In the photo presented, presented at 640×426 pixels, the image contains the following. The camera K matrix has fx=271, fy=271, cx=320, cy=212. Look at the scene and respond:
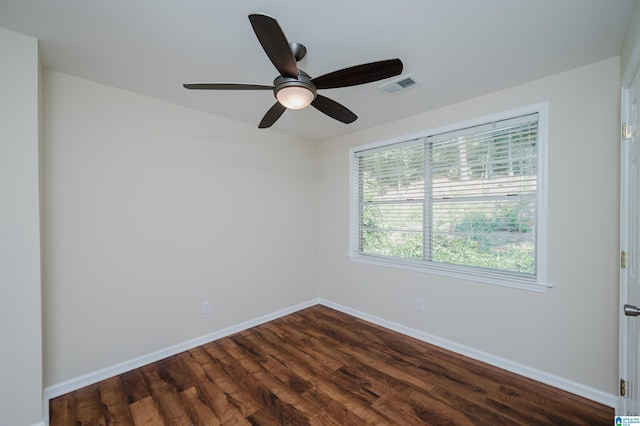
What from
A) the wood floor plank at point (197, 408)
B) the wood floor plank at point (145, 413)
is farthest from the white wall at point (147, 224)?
the wood floor plank at point (197, 408)

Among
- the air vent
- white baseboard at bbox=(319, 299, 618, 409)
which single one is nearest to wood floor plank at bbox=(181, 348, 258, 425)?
white baseboard at bbox=(319, 299, 618, 409)

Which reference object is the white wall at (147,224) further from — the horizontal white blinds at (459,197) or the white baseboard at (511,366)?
the white baseboard at (511,366)

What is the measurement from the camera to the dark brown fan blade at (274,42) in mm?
1147

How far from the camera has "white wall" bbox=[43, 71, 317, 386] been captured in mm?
2125

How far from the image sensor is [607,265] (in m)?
1.94

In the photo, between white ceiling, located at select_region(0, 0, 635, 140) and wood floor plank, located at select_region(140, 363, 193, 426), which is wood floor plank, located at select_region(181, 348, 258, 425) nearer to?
wood floor plank, located at select_region(140, 363, 193, 426)

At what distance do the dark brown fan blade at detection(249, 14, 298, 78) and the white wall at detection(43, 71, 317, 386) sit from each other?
1.75 m

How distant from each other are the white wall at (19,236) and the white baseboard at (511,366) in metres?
3.04

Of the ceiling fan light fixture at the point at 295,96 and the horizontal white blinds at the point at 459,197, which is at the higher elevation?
the ceiling fan light fixture at the point at 295,96

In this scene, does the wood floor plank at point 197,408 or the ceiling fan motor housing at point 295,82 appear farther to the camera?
the wood floor plank at point 197,408

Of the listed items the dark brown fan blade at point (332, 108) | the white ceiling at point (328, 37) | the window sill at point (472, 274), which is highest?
the white ceiling at point (328, 37)

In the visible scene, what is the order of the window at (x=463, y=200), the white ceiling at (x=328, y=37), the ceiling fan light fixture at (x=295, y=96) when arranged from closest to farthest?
the white ceiling at (x=328, y=37) < the ceiling fan light fixture at (x=295, y=96) < the window at (x=463, y=200)

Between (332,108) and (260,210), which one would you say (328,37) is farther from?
(260,210)

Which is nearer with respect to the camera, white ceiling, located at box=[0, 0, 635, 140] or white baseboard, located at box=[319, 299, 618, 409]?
white ceiling, located at box=[0, 0, 635, 140]
